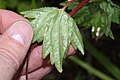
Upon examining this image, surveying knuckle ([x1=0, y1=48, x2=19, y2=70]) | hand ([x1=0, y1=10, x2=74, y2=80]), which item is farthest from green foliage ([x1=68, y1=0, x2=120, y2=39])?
knuckle ([x1=0, y1=48, x2=19, y2=70])

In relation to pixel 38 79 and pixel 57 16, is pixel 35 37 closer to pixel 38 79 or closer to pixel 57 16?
pixel 57 16

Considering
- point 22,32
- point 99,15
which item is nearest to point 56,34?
point 22,32

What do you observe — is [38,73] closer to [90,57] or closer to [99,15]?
[99,15]

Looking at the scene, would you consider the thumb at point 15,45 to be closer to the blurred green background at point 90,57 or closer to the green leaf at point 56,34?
the green leaf at point 56,34

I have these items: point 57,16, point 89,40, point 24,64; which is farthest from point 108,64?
point 57,16

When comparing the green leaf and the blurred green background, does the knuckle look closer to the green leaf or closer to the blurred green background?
the green leaf

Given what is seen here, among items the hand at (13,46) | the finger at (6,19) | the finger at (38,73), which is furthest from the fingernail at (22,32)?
the finger at (38,73)

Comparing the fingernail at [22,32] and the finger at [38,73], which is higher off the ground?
the fingernail at [22,32]
